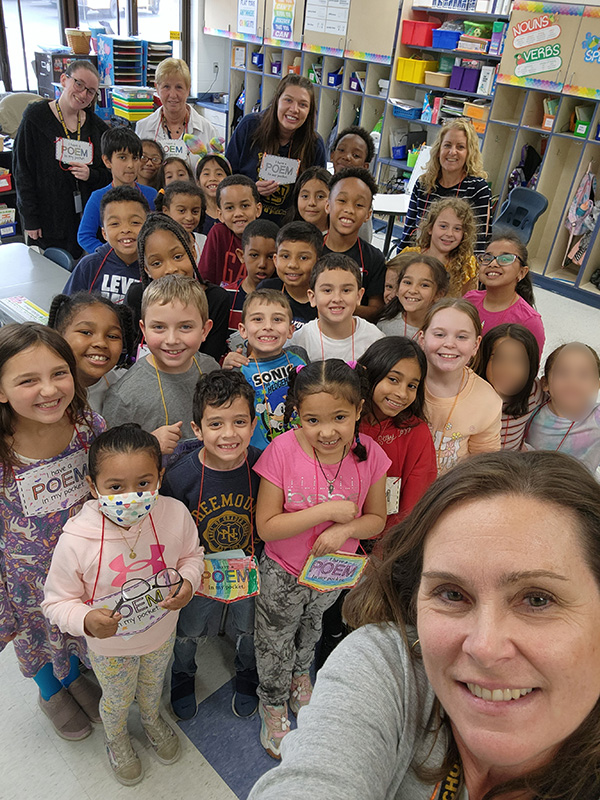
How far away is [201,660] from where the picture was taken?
211 centimetres

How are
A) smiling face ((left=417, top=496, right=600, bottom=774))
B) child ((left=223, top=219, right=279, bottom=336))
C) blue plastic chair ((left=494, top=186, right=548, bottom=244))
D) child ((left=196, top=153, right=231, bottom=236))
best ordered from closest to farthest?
1. smiling face ((left=417, top=496, right=600, bottom=774))
2. child ((left=223, top=219, right=279, bottom=336))
3. child ((left=196, top=153, right=231, bottom=236))
4. blue plastic chair ((left=494, top=186, right=548, bottom=244))

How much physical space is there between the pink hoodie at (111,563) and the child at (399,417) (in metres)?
0.66

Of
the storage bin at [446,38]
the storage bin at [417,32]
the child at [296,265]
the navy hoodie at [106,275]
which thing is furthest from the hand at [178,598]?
the storage bin at [417,32]

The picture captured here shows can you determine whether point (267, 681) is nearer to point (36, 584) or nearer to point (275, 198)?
point (36, 584)

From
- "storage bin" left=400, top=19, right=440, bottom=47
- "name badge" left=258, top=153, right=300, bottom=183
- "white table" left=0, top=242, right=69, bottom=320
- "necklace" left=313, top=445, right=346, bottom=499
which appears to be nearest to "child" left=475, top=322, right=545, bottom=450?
"necklace" left=313, top=445, right=346, bottom=499

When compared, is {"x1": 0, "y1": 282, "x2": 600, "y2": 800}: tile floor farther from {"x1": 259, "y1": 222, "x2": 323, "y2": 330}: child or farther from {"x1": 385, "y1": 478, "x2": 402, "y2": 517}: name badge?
{"x1": 259, "y1": 222, "x2": 323, "y2": 330}: child

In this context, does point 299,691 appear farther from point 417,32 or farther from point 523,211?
point 417,32

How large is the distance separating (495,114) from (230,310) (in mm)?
5043

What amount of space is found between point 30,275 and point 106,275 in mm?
1035

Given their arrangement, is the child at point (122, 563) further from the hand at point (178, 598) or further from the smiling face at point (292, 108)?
the smiling face at point (292, 108)

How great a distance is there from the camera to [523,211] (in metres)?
5.08

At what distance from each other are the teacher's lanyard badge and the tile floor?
1.89ft

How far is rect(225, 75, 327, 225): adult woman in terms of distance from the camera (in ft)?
10.9

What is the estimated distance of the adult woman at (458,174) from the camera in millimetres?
3422
